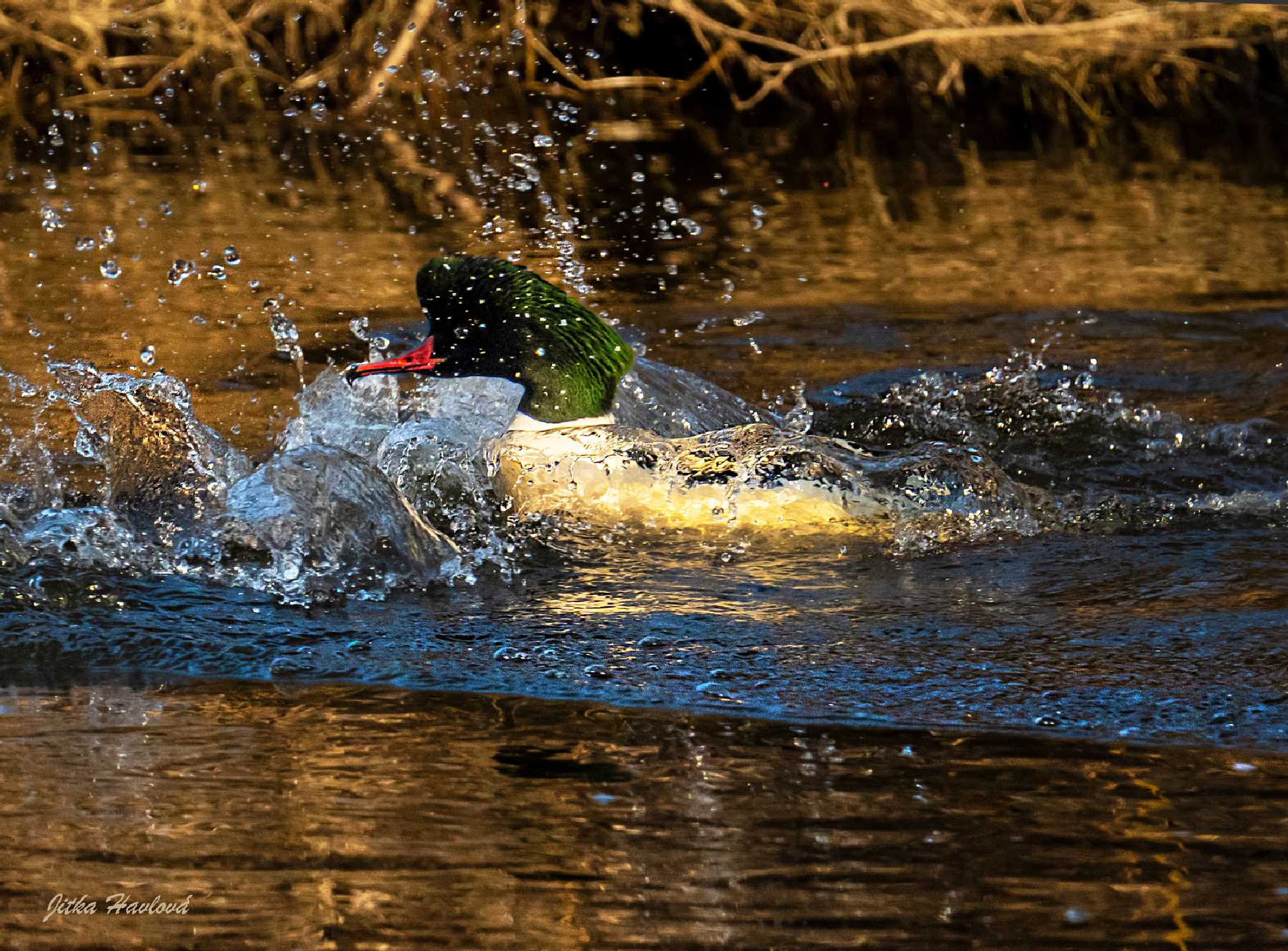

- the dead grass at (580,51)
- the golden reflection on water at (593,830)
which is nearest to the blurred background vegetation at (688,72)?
the dead grass at (580,51)

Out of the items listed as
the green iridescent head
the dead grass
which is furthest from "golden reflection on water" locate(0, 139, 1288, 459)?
the dead grass

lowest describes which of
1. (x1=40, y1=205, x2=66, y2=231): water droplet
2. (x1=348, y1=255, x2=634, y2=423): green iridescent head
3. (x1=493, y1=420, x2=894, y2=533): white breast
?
(x1=40, y1=205, x2=66, y2=231): water droplet

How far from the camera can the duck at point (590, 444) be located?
4.62 metres

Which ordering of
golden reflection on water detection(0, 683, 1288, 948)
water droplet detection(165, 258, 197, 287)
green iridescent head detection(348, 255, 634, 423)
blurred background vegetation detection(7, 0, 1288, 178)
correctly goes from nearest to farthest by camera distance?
golden reflection on water detection(0, 683, 1288, 948) → green iridescent head detection(348, 255, 634, 423) → water droplet detection(165, 258, 197, 287) → blurred background vegetation detection(7, 0, 1288, 178)

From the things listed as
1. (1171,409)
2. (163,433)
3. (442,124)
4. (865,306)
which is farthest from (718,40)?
(163,433)

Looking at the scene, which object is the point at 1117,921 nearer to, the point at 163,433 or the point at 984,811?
the point at 984,811

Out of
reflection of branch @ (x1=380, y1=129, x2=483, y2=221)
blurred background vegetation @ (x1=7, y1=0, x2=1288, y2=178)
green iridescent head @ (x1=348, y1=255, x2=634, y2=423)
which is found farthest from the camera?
blurred background vegetation @ (x1=7, y1=0, x2=1288, y2=178)

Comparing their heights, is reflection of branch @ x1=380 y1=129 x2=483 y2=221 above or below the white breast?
below

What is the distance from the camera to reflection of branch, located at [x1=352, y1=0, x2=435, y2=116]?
1206 cm

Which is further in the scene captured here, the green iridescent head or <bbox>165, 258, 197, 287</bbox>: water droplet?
<bbox>165, 258, 197, 287</bbox>: water droplet

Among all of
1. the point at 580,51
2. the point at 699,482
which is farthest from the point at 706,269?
the point at 580,51

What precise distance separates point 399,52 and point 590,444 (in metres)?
7.82

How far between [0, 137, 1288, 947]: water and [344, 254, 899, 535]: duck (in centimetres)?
2

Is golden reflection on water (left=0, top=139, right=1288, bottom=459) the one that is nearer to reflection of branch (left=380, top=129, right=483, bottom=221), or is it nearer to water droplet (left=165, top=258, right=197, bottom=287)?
water droplet (left=165, top=258, right=197, bottom=287)
